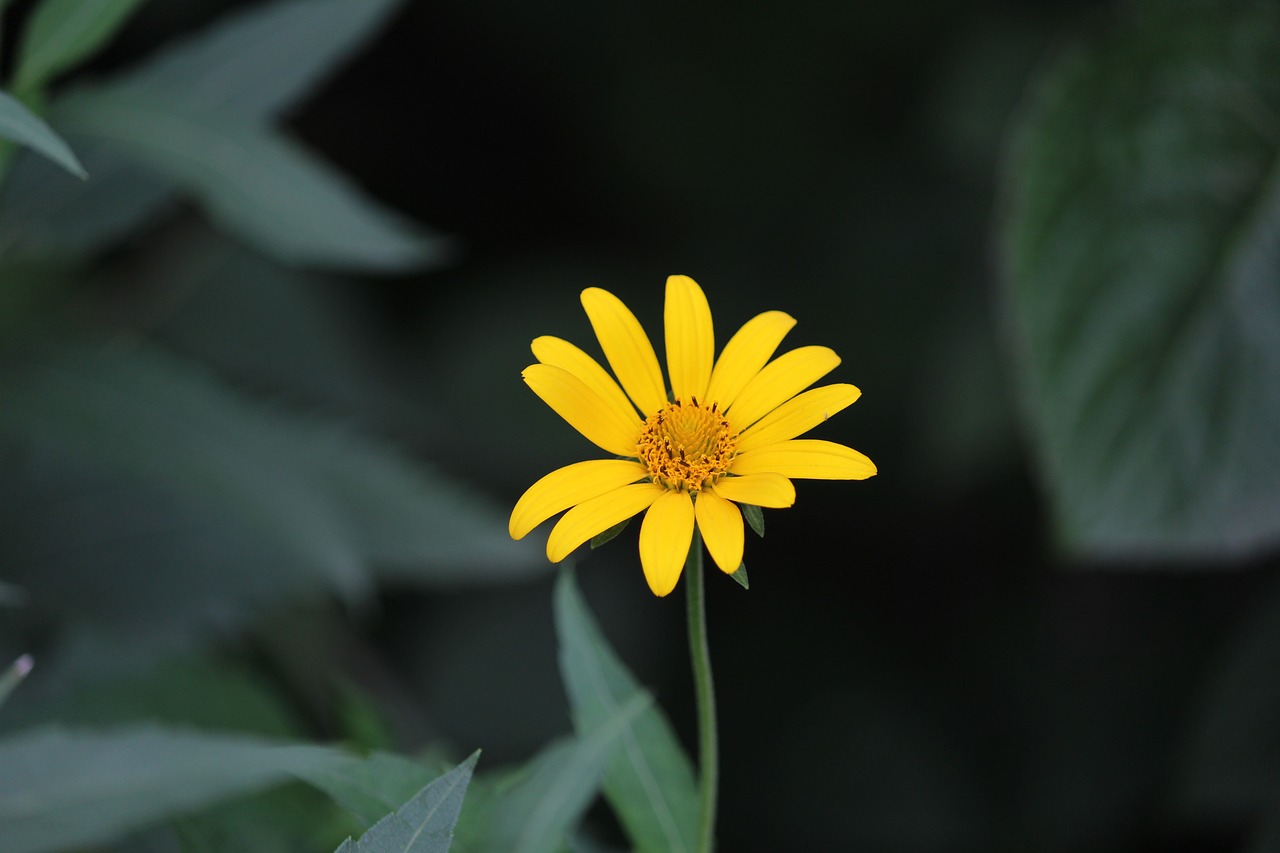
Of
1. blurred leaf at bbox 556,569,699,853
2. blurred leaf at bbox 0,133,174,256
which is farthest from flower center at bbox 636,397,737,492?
blurred leaf at bbox 0,133,174,256

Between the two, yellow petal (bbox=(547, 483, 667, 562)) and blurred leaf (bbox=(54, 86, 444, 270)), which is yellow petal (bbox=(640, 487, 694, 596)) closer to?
yellow petal (bbox=(547, 483, 667, 562))

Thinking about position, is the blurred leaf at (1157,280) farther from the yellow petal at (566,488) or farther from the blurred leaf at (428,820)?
the blurred leaf at (428,820)

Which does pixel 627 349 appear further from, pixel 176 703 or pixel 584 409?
pixel 176 703

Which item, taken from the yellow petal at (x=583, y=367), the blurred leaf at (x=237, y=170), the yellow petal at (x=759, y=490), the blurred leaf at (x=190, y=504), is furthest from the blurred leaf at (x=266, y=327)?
the yellow petal at (x=759, y=490)

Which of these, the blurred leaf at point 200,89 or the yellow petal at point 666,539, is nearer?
the yellow petal at point 666,539

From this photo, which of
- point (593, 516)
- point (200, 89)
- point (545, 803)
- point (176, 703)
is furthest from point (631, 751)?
point (200, 89)

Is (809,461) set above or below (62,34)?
below

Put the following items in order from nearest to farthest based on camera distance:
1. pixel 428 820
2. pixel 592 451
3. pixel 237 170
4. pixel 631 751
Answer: pixel 428 820, pixel 631 751, pixel 237 170, pixel 592 451
